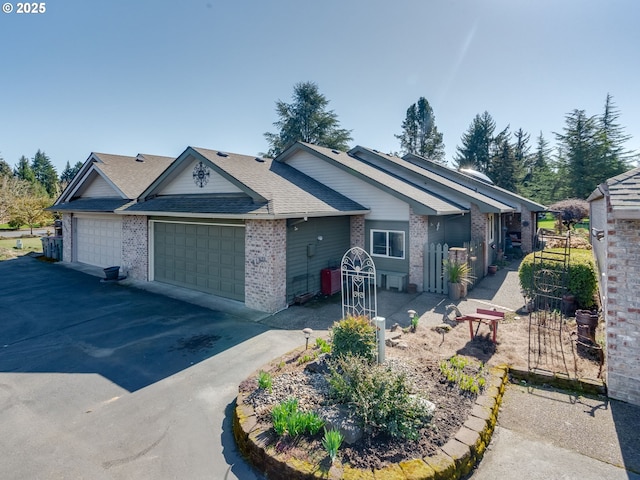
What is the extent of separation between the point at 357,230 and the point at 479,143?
47.7m

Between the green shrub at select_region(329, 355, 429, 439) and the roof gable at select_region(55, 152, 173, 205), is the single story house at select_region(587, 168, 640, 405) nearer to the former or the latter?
the green shrub at select_region(329, 355, 429, 439)

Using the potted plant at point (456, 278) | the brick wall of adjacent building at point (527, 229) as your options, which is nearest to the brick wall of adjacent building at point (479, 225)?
the potted plant at point (456, 278)

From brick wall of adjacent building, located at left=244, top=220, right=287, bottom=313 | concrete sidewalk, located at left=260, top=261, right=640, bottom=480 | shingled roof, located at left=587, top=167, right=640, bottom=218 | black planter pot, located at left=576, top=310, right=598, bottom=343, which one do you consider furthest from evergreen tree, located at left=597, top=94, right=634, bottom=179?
concrete sidewalk, located at left=260, top=261, right=640, bottom=480

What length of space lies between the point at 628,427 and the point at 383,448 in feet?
11.8

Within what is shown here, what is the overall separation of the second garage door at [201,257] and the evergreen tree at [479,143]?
50400 millimetres

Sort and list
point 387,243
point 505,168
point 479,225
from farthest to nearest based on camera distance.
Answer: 1. point 505,168
2. point 479,225
3. point 387,243

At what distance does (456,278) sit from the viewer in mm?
11859

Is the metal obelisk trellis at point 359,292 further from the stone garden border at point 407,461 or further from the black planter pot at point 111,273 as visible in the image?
the black planter pot at point 111,273

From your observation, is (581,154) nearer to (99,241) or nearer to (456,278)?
(456,278)

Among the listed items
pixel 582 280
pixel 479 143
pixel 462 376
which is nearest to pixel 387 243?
pixel 582 280

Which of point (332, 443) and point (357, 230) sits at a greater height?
point (357, 230)

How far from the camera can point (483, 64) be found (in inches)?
489

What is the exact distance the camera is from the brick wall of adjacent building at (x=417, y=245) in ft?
41.4

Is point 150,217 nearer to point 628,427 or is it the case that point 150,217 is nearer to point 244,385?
point 244,385
